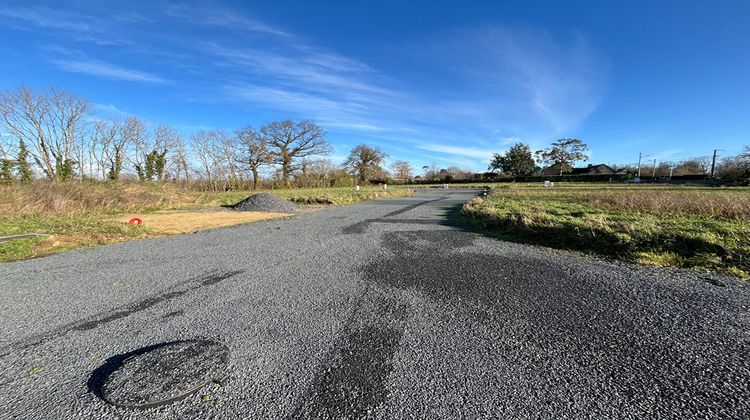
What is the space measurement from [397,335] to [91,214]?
640 inches

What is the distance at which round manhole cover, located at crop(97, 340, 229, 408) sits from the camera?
6.05 ft

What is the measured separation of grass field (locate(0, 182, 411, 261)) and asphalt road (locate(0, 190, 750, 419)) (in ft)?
7.25

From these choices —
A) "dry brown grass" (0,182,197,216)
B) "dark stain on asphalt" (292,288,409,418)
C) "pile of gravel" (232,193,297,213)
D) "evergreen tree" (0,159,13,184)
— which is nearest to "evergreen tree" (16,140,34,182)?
"evergreen tree" (0,159,13,184)

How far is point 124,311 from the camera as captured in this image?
316 centimetres

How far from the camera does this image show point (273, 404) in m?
1.81

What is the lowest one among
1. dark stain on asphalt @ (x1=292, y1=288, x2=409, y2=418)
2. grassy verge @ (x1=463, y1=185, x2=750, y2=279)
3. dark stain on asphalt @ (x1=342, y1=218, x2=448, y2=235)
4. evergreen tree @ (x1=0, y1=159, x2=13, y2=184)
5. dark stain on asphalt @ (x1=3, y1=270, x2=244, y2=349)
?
dark stain on asphalt @ (x1=3, y1=270, x2=244, y2=349)

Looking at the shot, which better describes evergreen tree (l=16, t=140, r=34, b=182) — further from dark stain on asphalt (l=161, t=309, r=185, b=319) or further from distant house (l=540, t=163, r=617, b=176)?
distant house (l=540, t=163, r=617, b=176)

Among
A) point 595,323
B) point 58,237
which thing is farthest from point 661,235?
point 58,237

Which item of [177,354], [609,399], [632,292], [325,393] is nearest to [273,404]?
[325,393]

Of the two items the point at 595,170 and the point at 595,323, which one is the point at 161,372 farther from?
the point at 595,170

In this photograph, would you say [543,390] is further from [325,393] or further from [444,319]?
[325,393]

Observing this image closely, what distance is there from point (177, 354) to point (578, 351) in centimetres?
318

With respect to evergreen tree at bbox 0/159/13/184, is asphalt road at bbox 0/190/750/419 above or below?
below

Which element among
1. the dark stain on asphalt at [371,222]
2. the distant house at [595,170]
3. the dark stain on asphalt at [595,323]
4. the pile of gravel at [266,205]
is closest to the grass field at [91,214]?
the pile of gravel at [266,205]
